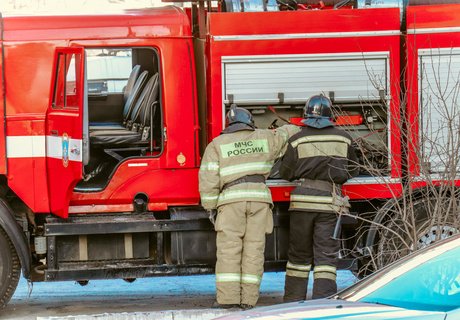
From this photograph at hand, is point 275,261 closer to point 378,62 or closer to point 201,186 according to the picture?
point 201,186

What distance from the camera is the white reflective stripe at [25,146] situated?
8.33m

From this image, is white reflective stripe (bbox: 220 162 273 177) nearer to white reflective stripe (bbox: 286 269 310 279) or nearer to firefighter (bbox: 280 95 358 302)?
A: firefighter (bbox: 280 95 358 302)

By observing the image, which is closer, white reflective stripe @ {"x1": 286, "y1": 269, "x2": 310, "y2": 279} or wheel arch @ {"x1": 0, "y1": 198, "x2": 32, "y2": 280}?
wheel arch @ {"x1": 0, "y1": 198, "x2": 32, "y2": 280}

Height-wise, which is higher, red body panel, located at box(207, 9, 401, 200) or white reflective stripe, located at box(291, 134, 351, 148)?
red body panel, located at box(207, 9, 401, 200)

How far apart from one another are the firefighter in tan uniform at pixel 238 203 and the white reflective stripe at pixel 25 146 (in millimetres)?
1307

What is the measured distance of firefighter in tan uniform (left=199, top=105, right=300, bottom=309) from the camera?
832cm

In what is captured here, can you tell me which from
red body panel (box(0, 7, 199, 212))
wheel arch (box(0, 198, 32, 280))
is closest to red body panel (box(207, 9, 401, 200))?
red body panel (box(0, 7, 199, 212))

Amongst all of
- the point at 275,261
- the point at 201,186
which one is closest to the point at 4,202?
the point at 201,186

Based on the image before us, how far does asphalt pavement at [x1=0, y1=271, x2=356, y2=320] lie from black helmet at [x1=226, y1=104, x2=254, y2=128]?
5.03 ft

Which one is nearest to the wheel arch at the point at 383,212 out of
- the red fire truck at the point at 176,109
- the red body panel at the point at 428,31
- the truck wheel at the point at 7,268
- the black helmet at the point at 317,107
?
the red fire truck at the point at 176,109

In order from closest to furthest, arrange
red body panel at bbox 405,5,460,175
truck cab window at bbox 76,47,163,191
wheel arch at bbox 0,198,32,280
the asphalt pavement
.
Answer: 1. wheel arch at bbox 0,198,32,280
2. the asphalt pavement
3. red body panel at bbox 405,5,460,175
4. truck cab window at bbox 76,47,163,191

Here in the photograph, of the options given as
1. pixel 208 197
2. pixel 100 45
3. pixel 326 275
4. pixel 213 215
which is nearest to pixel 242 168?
pixel 208 197

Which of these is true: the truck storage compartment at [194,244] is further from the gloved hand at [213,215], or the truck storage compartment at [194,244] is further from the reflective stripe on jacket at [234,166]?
the reflective stripe on jacket at [234,166]

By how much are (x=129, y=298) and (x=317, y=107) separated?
8.90 ft
